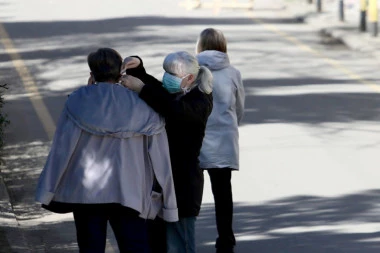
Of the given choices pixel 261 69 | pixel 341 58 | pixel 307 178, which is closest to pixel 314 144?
pixel 307 178

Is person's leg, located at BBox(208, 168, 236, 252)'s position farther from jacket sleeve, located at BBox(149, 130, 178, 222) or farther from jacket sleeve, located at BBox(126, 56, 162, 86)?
jacket sleeve, located at BBox(149, 130, 178, 222)

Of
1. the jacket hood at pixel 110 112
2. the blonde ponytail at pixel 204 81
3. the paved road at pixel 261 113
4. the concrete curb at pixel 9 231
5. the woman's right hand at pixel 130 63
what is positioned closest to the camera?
the jacket hood at pixel 110 112

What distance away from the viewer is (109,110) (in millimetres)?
6801

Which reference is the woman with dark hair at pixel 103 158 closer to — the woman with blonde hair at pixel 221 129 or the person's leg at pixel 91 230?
the person's leg at pixel 91 230

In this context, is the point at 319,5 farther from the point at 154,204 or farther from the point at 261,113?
the point at 154,204

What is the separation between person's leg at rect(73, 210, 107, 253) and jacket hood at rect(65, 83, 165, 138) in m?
0.47

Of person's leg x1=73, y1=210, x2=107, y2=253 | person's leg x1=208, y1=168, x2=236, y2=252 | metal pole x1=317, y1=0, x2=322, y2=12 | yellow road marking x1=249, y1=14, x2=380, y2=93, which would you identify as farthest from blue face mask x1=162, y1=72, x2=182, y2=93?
metal pole x1=317, y1=0, x2=322, y2=12

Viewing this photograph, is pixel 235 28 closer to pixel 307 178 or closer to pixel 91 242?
pixel 307 178

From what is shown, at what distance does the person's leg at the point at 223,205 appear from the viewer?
9094 mm

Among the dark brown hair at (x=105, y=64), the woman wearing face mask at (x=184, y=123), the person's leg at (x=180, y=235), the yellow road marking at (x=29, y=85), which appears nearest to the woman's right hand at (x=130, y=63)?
the woman wearing face mask at (x=184, y=123)

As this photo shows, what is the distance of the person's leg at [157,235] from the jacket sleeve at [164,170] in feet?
1.14

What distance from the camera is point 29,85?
19.9m

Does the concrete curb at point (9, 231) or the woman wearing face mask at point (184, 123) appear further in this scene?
the concrete curb at point (9, 231)

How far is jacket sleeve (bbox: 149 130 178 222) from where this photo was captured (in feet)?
22.7
